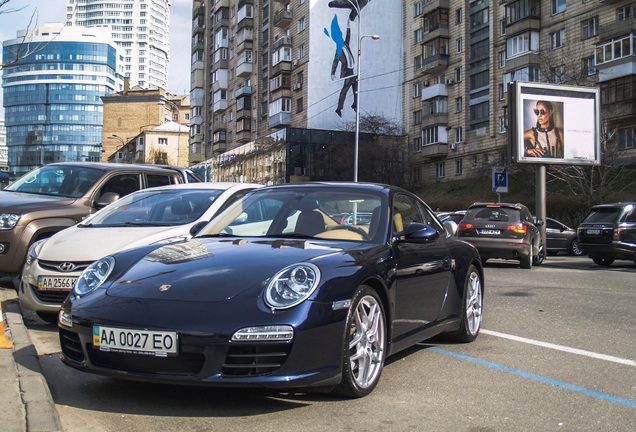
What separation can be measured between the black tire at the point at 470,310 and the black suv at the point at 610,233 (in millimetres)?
11081

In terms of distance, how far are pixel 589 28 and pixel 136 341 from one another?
43.0 m

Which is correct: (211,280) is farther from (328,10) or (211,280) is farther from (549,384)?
(328,10)

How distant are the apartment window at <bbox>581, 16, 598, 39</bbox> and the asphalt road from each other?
127 ft

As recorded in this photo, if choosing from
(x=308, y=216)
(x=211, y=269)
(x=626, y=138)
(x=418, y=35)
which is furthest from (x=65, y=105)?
(x=211, y=269)

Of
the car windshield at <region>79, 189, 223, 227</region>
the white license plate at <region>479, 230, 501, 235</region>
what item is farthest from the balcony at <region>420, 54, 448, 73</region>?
the car windshield at <region>79, 189, 223, 227</region>

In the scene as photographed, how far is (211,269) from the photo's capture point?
13.3ft

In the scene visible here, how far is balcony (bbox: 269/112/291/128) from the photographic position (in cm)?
6300

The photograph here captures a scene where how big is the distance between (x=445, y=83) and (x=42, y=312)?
49.8 meters

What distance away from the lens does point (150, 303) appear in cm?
379

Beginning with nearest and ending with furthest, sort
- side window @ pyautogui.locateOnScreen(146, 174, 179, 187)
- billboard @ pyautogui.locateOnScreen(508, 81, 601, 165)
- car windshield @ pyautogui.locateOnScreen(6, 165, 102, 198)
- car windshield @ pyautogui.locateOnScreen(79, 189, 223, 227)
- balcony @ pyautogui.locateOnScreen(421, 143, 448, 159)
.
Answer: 1. car windshield @ pyautogui.locateOnScreen(79, 189, 223, 227)
2. car windshield @ pyautogui.locateOnScreen(6, 165, 102, 198)
3. side window @ pyautogui.locateOnScreen(146, 174, 179, 187)
4. billboard @ pyautogui.locateOnScreen(508, 81, 601, 165)
5. balcony @ pyautogui.locateOnScreen(421, 143, 448, 159)

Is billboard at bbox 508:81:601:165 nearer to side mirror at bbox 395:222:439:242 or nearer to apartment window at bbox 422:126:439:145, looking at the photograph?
side mirror at bbox 395:222:439:242

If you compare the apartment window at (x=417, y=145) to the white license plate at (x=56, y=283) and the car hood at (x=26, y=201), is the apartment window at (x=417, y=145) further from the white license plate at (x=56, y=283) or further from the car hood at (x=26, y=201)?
the white license plate at (x=56, y=283)

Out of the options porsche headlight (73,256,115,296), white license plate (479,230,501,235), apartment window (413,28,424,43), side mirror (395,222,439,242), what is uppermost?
apartment window (413,28,424,43)

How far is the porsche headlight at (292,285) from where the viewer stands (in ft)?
12.2
